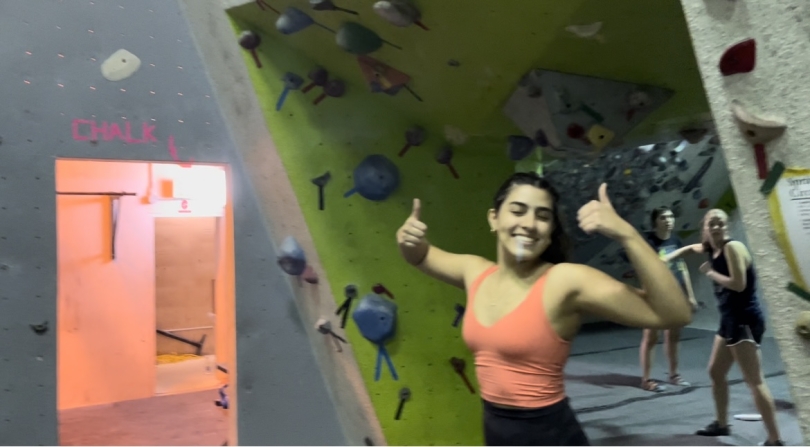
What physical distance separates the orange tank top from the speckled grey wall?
439 millimetres

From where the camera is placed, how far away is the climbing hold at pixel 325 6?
1.96m

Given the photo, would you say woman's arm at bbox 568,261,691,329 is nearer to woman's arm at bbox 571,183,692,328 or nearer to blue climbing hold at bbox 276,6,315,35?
woman's arm at bbox 571,183,692,328

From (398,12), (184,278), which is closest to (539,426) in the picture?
(398,12)

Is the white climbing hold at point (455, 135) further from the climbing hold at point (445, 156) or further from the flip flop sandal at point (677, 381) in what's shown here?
the flip flop sandal at point (677, 381)

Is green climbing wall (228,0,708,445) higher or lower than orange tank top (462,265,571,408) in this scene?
higher

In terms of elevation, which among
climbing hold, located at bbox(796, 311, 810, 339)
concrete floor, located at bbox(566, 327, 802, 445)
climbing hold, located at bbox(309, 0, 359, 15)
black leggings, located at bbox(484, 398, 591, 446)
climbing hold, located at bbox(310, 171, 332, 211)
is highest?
climbing hold, located at bbox(309, 0, 359, 15)

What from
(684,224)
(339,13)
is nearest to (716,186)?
(684,224)

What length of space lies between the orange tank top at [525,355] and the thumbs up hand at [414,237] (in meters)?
0.33

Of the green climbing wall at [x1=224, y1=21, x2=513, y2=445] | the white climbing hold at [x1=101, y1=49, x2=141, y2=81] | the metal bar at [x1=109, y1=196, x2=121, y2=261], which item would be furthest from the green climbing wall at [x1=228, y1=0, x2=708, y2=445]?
the metal bar at [x1=109, y1=196, x2=121, y2=261]

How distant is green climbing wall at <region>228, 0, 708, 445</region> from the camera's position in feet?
6.70

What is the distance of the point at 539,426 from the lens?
1.43 m

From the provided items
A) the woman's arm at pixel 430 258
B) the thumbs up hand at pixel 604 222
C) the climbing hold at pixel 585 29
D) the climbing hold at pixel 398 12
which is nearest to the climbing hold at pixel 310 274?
the woman's arm at pixel 430 258

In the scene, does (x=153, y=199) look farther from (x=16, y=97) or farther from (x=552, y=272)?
(x=552, y=272)

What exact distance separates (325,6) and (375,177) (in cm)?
68
